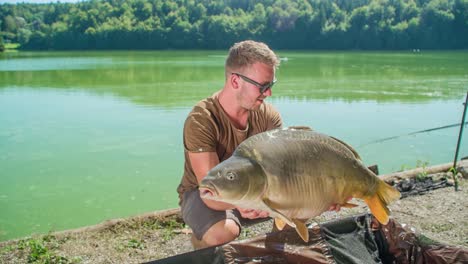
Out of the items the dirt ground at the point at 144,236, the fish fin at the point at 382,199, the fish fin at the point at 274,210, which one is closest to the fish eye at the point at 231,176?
the fish fin at the point at 274,210

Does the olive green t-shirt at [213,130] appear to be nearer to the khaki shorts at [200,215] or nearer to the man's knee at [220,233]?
the khaki shorts at [200,215]

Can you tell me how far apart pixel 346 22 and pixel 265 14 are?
42.7ft

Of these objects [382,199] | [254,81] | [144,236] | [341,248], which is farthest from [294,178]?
[144,236]

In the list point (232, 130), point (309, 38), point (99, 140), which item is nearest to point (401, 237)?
point (232, 130)

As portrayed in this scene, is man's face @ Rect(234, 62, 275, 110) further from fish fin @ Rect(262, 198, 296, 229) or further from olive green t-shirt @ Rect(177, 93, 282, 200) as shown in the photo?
fish fin @ Rect(262, 198, 296, 229)

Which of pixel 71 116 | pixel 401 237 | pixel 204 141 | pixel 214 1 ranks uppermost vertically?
pixel 214 1

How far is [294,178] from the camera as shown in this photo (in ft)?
5.52

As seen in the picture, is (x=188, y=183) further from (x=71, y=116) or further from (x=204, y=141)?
(x=71, y=116)

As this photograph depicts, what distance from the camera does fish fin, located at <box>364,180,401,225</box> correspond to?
1851 mm

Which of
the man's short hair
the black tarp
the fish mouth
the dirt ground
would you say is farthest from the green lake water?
the fish mouth

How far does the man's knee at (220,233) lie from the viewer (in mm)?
2447

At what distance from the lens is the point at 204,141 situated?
2395 mm

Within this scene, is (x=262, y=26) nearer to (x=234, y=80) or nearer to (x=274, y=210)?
(x=234, y=80)

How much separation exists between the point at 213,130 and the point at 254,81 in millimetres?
330
